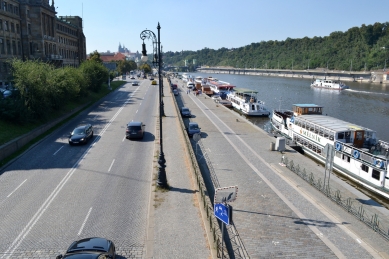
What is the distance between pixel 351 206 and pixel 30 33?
199ft

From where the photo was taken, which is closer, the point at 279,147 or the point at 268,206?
the point at 268,206

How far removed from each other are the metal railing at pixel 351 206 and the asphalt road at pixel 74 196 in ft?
33.3

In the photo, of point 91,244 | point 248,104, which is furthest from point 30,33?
point 91,244

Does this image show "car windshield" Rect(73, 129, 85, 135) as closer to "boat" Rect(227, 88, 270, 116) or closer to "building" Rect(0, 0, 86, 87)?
"building" Rect(0, 0, 86, 87)

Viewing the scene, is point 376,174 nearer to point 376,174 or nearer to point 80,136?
point 376,174

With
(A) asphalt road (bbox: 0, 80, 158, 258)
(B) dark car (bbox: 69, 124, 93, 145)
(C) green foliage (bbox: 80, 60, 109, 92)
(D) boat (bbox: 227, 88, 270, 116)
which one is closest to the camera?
(A) asphalt road (bbox: 0, 80, 158, 258)

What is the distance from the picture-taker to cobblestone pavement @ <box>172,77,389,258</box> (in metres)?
13.1

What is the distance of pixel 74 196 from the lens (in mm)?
17500

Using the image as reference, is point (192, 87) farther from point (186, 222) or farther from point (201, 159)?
point (186, 222)

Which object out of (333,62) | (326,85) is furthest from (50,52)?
(333,62)

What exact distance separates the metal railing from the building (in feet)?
107

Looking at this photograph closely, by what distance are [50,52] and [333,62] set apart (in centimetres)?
14304

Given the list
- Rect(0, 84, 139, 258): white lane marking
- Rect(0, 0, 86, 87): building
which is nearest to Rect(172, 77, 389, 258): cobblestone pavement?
Rect(0, 84, 139, 258): white lane marking

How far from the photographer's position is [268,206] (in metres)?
17.0
